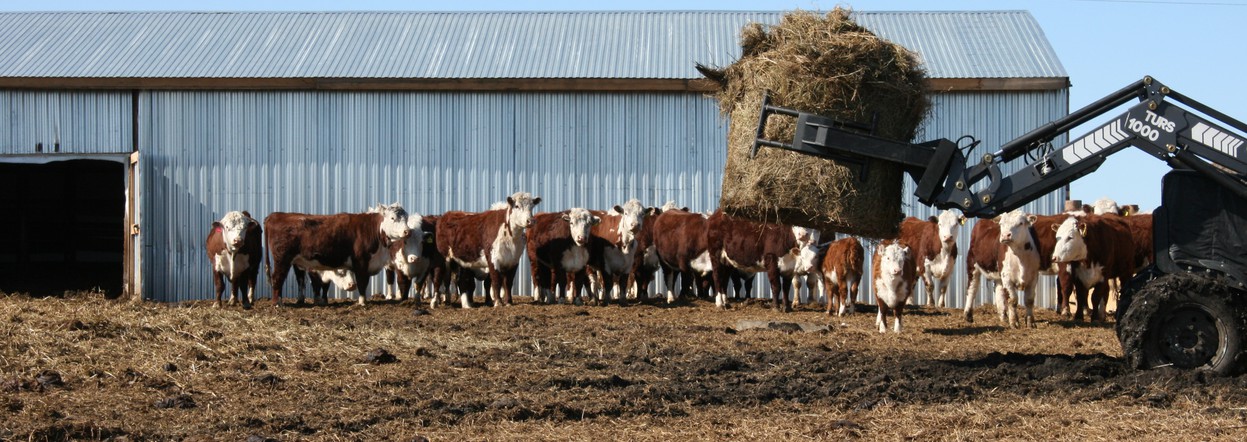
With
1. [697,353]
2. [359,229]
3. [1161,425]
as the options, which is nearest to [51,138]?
[359,229]

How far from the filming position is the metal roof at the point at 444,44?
2522 cm

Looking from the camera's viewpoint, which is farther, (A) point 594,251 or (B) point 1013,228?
(A) point 594,251

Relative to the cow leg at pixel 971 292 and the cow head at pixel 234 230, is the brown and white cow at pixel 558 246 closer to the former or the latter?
the cow head at pixel 234 230

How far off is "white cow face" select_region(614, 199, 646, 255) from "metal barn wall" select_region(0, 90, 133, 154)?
9983mm

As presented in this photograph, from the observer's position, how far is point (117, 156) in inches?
971

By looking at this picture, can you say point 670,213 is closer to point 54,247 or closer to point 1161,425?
point 1161,425

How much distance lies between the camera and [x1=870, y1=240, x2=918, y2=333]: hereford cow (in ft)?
52.2

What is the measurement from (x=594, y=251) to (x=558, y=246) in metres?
0.76

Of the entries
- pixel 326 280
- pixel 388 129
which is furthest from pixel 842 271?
pixel 388 129

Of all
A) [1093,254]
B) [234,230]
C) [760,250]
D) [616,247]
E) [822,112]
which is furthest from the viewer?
[616,247]

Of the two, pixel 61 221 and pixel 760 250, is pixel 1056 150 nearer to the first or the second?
pixel 760 250

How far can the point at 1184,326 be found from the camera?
1098 cm

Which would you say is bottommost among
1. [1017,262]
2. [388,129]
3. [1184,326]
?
[1184,326]

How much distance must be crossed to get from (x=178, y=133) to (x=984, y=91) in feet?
49.2
